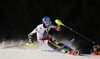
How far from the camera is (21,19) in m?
5.39

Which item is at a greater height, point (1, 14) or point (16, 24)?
point (1, 14)

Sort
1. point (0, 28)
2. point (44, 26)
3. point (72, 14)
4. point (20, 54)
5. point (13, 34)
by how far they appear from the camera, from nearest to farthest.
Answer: point (20, 54), point (44, 26), point (13, 34), point (0, 28), point (72, 14)

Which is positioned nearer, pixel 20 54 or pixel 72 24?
pixel 20 54

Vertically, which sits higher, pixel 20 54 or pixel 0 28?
pixel 0 28

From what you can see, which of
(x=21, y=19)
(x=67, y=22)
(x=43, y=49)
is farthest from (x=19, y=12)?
(x=43, y=49)

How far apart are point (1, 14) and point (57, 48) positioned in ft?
9.41

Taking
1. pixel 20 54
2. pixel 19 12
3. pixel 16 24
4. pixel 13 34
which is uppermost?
pixel 19 12

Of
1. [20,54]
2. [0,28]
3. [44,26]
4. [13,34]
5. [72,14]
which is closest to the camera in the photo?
[20,54]

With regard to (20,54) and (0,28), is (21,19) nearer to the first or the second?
(0,28)

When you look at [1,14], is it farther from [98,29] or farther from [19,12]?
[98,29]

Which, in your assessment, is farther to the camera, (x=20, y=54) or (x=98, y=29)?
(x=98, y=29)

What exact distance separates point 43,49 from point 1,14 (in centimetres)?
260

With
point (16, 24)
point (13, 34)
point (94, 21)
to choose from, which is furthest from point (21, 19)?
point (94, 21)

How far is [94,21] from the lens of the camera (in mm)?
5891
